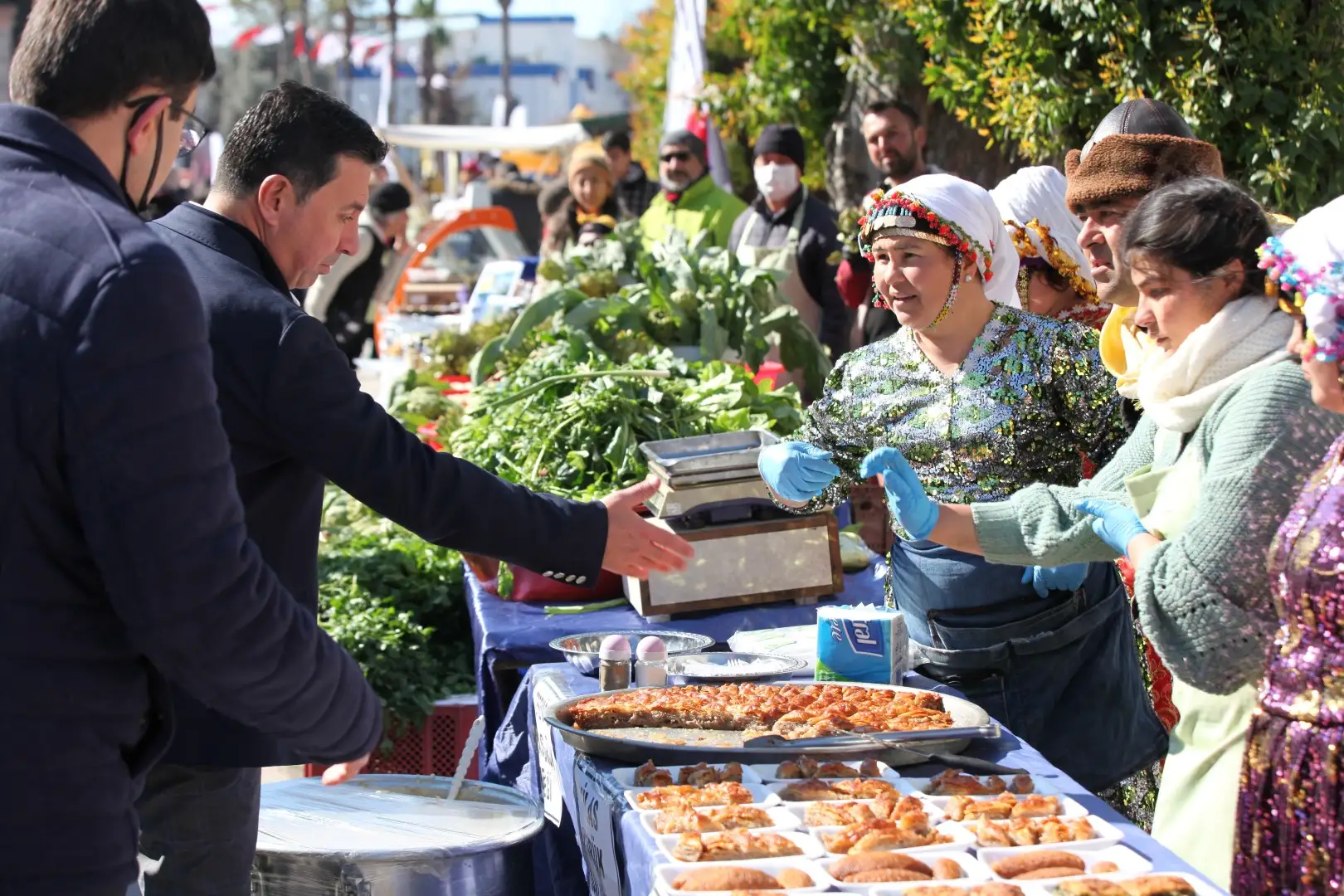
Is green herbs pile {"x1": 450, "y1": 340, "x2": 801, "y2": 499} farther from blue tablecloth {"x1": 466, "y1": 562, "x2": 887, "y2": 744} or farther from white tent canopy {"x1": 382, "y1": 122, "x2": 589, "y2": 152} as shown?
white tent canopy {"x1": 382, "y1": 122, "x2": 589, "y2": 152}

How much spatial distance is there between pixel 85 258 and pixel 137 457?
0.22m

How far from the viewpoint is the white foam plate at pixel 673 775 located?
7.62 ft

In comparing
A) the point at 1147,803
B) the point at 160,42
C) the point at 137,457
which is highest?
the point at 160,42

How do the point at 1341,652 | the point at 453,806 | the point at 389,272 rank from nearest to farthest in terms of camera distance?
the point at 1341,652 < the point at 453,806 < the point at 389,272

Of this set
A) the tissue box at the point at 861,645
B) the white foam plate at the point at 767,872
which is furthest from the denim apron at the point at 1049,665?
the white foam plate at the point at 767,872

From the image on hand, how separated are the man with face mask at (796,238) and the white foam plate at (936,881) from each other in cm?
485

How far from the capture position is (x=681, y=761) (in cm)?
248

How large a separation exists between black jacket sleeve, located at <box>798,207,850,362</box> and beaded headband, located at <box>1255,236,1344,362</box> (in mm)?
4773

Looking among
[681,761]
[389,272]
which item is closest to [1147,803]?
[681,761]

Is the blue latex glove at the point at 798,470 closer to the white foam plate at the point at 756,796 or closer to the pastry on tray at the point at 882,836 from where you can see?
the white foam plate at the point at 756,796

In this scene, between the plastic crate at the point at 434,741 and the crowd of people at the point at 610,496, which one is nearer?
the crowd of people at the point at 610,496

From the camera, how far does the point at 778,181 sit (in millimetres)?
7148

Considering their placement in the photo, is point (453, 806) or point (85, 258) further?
point (453, 806)

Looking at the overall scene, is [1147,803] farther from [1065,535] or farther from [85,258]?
[85,258]
